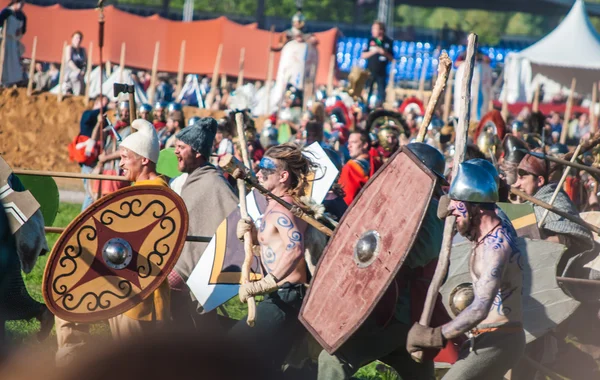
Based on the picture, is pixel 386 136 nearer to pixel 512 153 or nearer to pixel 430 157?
pixel 512 153

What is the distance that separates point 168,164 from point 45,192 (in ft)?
4.49

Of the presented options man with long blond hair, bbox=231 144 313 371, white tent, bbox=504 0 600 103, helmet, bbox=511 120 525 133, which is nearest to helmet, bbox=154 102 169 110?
helmet, bbox=511 120 525 133

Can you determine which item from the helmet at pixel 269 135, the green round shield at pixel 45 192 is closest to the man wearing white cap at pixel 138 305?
the green round shield at pixel 45 192

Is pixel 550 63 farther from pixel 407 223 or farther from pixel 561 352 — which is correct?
pixel 407 223

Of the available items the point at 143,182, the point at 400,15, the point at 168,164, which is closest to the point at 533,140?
the point at 168,164

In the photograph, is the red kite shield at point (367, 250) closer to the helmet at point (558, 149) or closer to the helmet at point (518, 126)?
the helmet at point (558, 149)

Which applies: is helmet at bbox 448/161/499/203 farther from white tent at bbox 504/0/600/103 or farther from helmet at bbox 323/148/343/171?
white tent at bbox 504/0/600/103

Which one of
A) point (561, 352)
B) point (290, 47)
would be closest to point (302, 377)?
point (561, 352)

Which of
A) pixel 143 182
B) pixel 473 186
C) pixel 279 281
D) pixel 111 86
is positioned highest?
pixel 473 186

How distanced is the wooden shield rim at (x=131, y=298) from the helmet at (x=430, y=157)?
1.57m

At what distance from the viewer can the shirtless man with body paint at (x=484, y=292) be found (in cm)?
457

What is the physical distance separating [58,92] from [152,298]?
13184 millimetres

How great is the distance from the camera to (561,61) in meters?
23.9

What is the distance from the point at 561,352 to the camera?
24.2 ft
